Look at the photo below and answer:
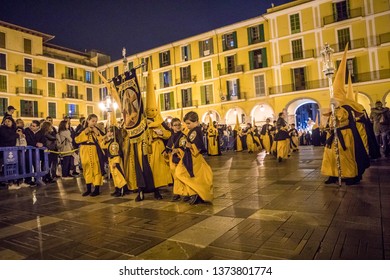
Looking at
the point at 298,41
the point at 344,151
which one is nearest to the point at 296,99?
the point at 298,41

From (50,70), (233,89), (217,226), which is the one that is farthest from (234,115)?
(217,226)

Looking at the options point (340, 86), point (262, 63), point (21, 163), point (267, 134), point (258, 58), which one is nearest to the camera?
point (340, 86)

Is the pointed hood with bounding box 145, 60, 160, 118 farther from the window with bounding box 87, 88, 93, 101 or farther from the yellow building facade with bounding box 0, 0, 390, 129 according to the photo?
the window with bounding box 87, 88, 93, 101

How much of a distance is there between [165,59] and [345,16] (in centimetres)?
2064

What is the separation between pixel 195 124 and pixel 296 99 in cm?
2390

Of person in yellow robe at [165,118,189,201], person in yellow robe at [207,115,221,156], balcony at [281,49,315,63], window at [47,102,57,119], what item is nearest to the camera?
person in yellow robe at [165,118,189,201]

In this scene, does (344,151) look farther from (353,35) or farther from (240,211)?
(353,35)

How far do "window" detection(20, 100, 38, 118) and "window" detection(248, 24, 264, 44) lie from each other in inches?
1048

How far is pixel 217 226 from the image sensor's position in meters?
3.02

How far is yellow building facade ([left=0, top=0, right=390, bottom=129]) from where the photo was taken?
23.6m

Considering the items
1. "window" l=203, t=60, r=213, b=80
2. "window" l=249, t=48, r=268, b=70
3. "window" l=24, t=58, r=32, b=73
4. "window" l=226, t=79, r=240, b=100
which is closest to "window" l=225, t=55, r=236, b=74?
"window" l=226, t=79, r=240, b=100

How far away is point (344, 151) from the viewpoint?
5.04m

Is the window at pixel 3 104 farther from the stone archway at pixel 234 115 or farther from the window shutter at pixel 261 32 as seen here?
the window shutter at pixel 261 32

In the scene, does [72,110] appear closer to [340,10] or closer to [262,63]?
[262,63]
